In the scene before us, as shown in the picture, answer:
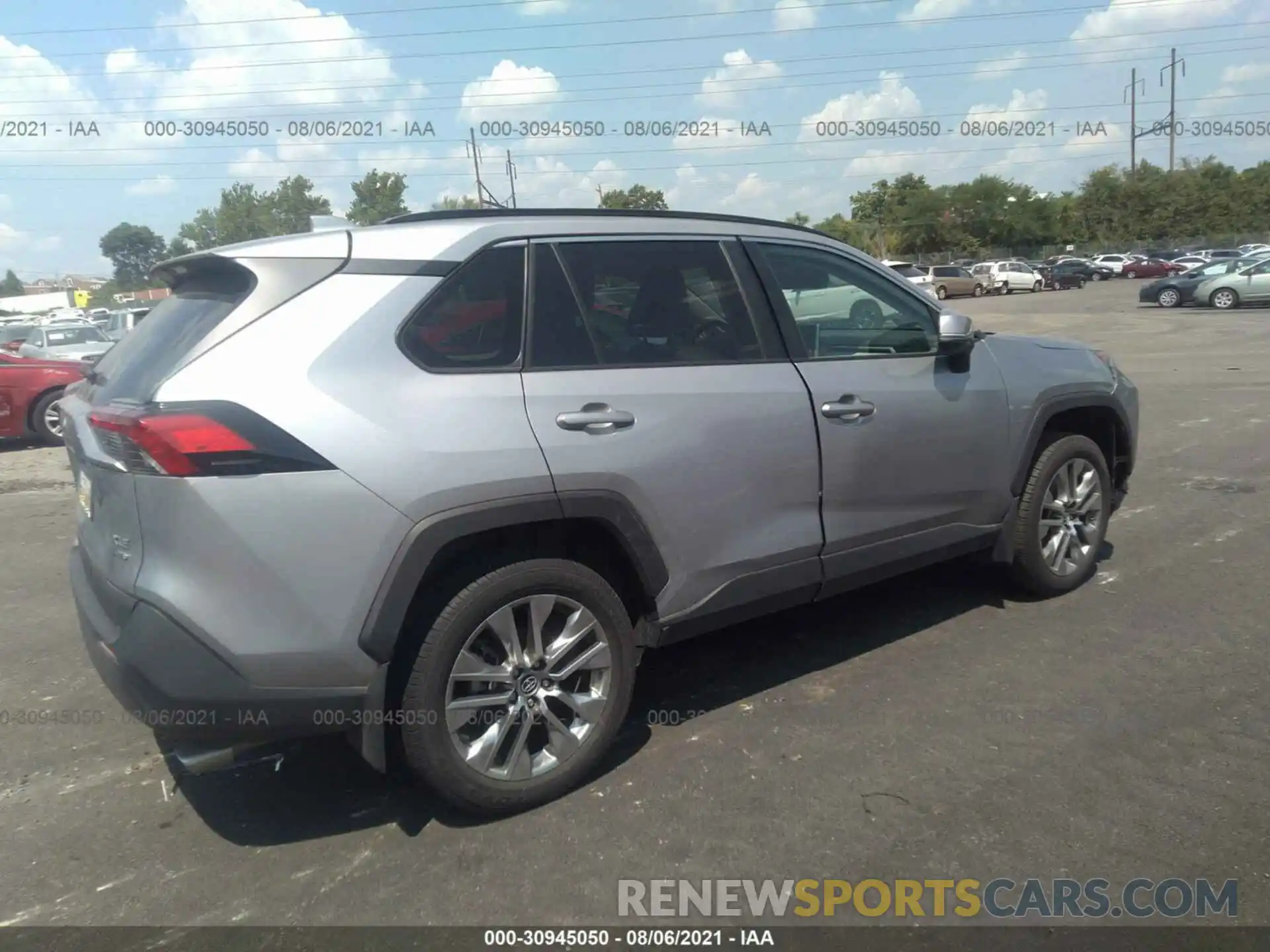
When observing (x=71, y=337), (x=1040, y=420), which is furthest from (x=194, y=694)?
(x=71, y=337)

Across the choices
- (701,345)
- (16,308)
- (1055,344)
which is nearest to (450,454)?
(701,345)

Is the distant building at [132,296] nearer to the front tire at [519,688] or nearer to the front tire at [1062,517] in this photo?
the front tire at [1062,517]

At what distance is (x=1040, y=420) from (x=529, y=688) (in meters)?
2.86

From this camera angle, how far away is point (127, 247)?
6888cm

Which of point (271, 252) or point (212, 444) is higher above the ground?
point (271, 252)

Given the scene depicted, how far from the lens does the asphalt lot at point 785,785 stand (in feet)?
9.42

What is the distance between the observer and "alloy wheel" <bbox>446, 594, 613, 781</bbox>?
308cm

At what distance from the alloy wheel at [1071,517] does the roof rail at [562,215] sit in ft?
6.61

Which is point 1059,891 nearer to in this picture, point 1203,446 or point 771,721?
point 771,721

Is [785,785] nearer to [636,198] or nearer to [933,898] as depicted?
[933,898]

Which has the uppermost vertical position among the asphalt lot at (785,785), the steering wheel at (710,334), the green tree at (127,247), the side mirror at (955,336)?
the green tree at (127,247)

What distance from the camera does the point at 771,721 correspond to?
3797 mm

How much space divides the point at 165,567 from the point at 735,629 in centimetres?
281

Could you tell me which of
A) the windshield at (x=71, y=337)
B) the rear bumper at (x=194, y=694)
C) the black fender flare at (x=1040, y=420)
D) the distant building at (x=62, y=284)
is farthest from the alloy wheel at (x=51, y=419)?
the distant building at (x=62, y=284)
